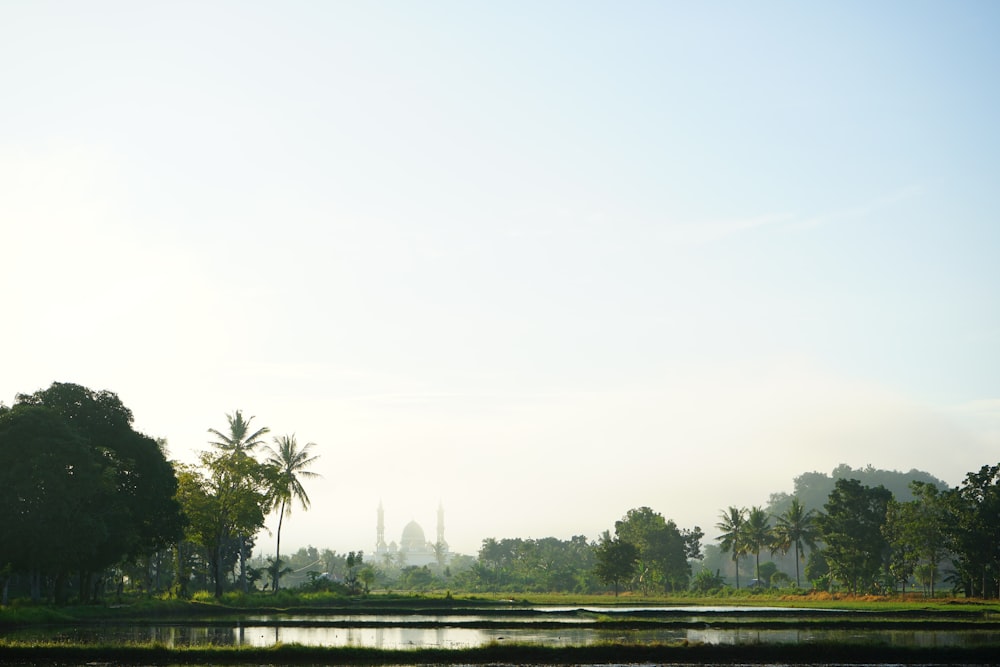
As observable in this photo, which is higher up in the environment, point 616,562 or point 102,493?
point 102,493

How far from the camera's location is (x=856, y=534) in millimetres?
82312

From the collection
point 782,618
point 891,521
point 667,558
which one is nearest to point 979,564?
point 891,521

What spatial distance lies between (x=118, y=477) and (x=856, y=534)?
216 ft

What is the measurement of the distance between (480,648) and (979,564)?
53911 millimetres

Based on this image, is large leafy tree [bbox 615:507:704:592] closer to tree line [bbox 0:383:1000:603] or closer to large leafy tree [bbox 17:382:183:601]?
tree line [bbox 0:383:1000:603]

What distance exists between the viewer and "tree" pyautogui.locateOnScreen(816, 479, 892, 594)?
266 feet

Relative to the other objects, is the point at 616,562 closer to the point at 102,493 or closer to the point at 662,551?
the point at 662,551

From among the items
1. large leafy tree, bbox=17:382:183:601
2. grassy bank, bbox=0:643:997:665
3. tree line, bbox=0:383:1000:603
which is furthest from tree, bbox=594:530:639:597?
grassy bank, bbox=0:643:997:665

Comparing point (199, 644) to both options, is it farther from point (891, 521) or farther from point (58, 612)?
point (891, 521)

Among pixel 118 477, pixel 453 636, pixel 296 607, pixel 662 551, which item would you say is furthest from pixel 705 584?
pixel 118 477

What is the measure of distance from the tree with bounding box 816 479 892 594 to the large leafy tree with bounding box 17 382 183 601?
60.7 meters

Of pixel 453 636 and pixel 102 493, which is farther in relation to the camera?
pixel 102 493

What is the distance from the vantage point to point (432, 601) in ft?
208

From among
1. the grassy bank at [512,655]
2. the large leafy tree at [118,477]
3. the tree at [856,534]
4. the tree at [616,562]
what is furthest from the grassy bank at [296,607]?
the tree at [616,562]
